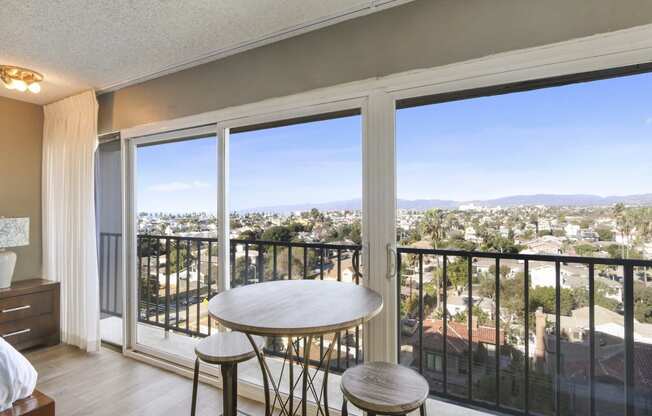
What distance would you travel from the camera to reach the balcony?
5.74ft

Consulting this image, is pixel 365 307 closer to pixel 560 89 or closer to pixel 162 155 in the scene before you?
pixel 560 89

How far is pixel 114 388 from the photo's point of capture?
8.07 feet

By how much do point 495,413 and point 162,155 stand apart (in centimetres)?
333

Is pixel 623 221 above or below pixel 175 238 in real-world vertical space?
above

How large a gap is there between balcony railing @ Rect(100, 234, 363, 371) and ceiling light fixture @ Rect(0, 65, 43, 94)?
153cm

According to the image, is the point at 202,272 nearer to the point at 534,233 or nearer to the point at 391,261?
the point at 391,261

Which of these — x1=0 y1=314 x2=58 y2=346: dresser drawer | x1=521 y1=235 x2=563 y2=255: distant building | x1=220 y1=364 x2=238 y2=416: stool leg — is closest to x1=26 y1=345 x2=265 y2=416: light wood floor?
x1=0 y1=314 x2=58 y2=346: dresser drawer

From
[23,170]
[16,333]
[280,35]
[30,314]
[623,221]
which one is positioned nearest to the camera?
[623,221]

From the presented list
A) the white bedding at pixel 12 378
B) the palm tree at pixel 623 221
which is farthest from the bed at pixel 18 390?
the palm tree at pixel 623 221

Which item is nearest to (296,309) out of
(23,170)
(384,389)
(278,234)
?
(384,389)

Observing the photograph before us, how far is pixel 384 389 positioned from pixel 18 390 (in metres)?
1.84

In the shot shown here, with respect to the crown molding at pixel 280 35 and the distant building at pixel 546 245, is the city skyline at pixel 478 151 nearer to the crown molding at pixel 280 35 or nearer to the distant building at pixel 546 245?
the distant building at pixel 546 245

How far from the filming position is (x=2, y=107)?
331 centimetres

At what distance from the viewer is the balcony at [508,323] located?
68.9 inches
